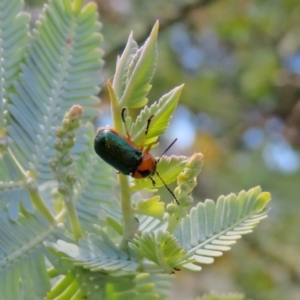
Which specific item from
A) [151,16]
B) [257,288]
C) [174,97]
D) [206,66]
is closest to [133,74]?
[174,97]

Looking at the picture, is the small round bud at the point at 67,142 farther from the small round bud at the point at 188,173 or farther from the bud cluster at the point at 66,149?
the small round bud at the point at 188,173

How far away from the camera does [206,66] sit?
405 cm

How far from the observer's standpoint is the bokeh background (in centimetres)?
285

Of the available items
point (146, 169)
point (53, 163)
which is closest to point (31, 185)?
point (53, 163)

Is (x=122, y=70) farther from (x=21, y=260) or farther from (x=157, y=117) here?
(x=21, y=260)

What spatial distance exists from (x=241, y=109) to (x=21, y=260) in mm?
3089

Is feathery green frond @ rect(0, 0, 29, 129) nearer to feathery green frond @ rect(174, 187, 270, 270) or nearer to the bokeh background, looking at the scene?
feathery green frond @ rect(174, 187, 270, 270)

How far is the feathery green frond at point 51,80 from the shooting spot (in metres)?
0.81

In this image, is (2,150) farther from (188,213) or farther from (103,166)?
(188,213)

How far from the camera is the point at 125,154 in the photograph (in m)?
0.70

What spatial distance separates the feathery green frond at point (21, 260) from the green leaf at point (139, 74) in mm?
223

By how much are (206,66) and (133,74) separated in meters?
3.47

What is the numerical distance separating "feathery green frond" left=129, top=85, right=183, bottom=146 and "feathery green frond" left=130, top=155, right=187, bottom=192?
32mm

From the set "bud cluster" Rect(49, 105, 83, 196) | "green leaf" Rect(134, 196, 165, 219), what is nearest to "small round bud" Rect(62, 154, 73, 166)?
"bud cluster" Rect(49, 105, 83, 196)
